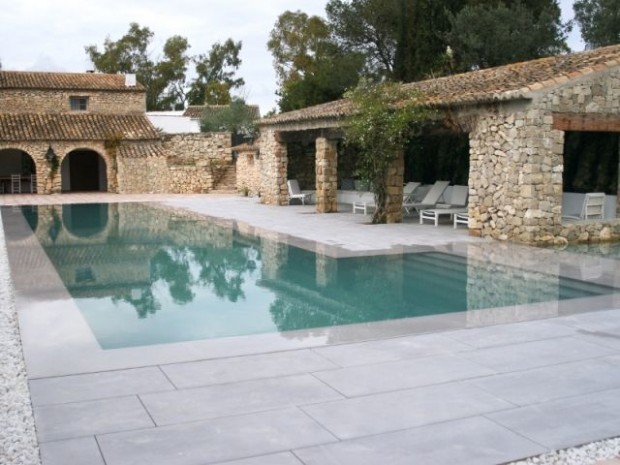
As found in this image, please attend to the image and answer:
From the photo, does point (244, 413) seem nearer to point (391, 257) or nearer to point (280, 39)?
point (391, 257)

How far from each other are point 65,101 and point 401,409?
31174 millimetres

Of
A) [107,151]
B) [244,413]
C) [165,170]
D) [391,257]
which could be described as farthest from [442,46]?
[244,413]

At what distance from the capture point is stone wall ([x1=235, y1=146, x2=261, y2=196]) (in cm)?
2694

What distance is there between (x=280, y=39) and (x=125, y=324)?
41.5 meters

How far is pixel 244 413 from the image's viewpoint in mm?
4461

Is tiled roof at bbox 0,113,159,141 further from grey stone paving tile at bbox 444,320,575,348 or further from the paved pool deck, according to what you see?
grey stone paving tile at bbox 444,320,575,348

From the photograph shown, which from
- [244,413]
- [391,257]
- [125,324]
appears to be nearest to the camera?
[244,413]

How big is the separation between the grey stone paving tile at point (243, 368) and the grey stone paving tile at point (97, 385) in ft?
0.45

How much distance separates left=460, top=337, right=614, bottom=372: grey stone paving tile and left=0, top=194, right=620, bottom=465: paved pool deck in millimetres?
16

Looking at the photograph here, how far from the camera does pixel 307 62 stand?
43.9m

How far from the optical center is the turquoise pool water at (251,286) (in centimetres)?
727

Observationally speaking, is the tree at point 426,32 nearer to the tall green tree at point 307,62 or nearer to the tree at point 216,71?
the tall green tree at point 307,62

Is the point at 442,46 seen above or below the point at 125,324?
above

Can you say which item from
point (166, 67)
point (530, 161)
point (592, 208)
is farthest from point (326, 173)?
point (166, 67)
